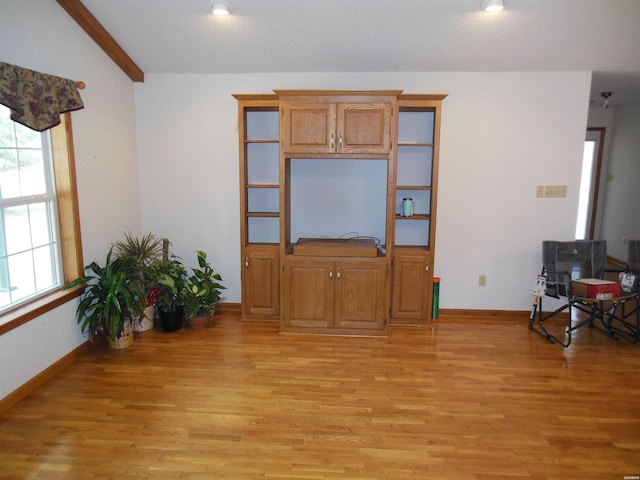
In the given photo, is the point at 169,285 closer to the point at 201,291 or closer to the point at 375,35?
the point at 201,291

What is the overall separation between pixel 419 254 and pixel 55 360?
307 centimetres

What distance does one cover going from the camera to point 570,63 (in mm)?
3857

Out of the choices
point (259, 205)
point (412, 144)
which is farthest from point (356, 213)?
point (259, 205)

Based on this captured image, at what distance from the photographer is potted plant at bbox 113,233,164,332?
3.79 m

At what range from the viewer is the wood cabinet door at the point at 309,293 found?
3900 mm

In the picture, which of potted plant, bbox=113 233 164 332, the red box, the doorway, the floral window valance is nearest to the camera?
the floral window valance

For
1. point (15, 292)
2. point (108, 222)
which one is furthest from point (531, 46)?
point (15, 292)

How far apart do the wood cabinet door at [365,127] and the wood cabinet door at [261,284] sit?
1219mm

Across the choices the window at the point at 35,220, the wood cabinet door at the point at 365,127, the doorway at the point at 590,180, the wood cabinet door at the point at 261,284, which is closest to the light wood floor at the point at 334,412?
the wood cabinet door at the point at 261,284

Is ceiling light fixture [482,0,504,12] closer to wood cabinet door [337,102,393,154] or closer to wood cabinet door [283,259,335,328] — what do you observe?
wood cabinet door [337,102,393,154]

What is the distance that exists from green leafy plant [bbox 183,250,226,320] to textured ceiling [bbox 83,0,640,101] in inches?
74.1

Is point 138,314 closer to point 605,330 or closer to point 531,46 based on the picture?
point 531,46

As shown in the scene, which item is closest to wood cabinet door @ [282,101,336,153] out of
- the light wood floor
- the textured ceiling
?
the textured ceiling

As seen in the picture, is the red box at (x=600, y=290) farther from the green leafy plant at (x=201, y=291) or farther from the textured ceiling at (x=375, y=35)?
the green leafy plant at (x=201, y=291)
